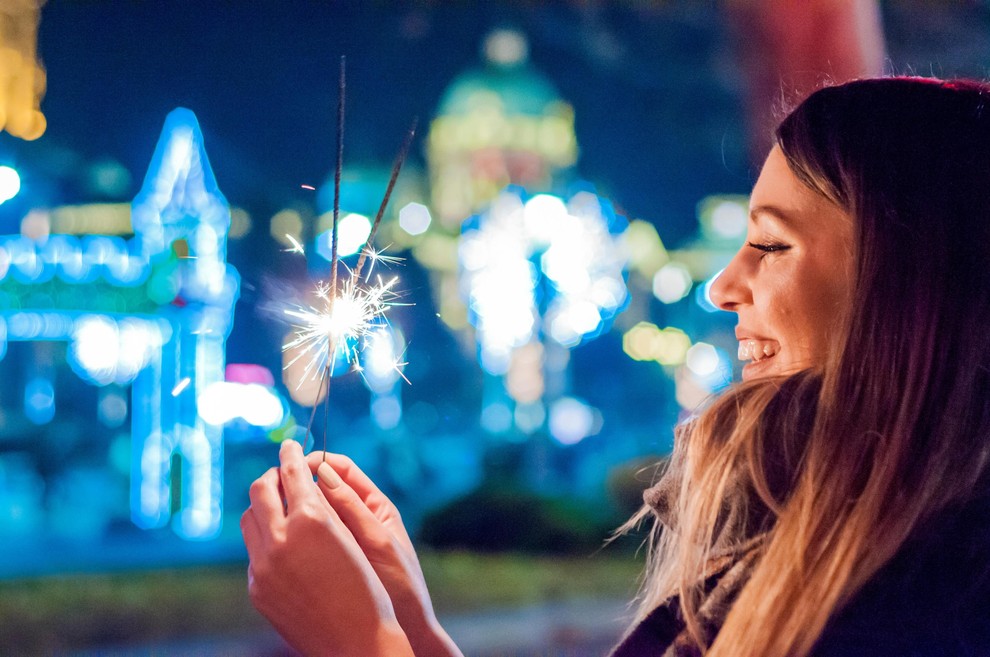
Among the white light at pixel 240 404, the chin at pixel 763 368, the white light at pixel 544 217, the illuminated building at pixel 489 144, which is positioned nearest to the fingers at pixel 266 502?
the chin at pixel 763 368

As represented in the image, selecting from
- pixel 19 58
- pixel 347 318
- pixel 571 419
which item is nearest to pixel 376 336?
pixel 347 318

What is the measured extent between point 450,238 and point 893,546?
17159 mm

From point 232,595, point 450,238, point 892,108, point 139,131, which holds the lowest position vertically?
point 232,595

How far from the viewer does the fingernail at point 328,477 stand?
1.31m

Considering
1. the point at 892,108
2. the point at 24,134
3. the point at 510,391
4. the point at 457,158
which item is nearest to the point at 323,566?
the point at 892,108

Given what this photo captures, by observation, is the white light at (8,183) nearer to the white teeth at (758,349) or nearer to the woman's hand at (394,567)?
the woman's hand at (394,567)

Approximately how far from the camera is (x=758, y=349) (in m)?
1.25

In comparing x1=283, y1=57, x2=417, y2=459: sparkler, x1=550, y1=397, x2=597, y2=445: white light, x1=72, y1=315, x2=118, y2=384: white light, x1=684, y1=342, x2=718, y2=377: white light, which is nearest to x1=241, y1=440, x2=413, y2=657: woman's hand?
x1=283, y1=57, x2=417, y2=459: sparkler

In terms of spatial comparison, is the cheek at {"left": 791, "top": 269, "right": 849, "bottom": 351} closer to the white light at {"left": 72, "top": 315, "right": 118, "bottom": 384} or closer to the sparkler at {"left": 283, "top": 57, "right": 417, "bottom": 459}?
the sparkler at {"left": 283, "top": 57, "right": 417, "bottom": 459}

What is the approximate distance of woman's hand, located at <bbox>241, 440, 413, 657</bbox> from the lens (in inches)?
42.7

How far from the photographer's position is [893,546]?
2.92 feet

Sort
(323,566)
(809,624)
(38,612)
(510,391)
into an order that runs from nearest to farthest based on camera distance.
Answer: (809,624)
(323,566)
(38,612)
(510,391)

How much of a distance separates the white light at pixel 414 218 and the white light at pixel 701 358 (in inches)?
275

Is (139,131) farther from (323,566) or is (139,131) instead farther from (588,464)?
(323,566)
